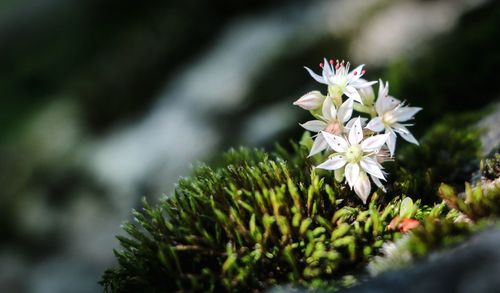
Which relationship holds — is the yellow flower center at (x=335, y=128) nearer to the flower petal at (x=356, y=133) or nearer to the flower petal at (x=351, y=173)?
the flower petal at (x=356, y=133)

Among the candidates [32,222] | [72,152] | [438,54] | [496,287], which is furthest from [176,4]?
[496,287]

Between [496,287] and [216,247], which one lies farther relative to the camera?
[216,247]

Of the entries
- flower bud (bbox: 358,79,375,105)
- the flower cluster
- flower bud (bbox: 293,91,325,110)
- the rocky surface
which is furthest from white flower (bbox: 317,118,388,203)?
the rocky surface

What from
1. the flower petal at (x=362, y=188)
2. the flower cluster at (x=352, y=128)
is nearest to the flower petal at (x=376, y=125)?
the flower cluster at (x=352, y=128)

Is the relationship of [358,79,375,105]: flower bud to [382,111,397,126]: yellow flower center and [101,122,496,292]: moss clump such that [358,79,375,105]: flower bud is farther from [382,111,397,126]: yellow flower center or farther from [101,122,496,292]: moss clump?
[101,122,496,292]: moss clump

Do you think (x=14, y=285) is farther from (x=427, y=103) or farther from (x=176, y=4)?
(x=427, y=103)

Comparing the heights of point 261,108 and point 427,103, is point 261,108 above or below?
above

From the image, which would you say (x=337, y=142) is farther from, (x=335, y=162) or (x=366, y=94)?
(x=366, y=94)

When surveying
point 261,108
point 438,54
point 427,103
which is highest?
point 261,108

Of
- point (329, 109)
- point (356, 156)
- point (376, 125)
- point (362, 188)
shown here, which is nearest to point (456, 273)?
point (362, 188)
